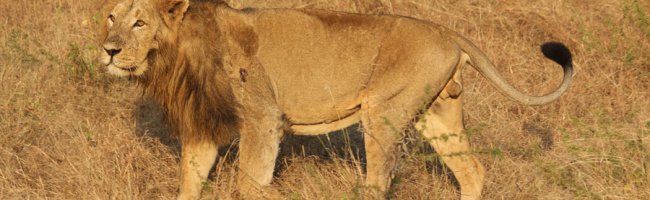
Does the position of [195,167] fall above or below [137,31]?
below

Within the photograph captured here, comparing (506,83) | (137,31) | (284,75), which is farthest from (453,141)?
(137,31)

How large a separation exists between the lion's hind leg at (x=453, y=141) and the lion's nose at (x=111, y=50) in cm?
144

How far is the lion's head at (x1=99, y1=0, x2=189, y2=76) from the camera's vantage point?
4355 mm

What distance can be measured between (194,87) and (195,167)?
1.23ft

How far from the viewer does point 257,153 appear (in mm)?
4559

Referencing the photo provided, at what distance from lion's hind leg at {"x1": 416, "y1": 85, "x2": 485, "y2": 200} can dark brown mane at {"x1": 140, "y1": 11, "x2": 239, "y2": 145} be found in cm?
93

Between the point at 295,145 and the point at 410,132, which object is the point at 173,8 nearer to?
the point at 410,132

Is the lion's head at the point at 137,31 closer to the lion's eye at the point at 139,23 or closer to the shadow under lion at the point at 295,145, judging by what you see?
the lion's eye at the point at 139,23

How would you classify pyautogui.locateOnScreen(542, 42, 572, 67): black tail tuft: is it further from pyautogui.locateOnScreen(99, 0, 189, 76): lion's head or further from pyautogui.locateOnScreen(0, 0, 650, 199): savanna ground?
pyautogui.locateOnScreen(99, 0, 189, 76): lion's head

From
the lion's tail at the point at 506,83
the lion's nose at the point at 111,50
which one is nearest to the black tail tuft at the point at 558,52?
the lion's tail at the point at 506,83

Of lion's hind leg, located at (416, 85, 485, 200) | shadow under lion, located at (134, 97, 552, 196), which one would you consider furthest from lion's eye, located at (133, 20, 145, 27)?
lion's hind leg, located at (416, 85, 485, 200)

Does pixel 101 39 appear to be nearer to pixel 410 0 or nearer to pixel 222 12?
pixel 222 12

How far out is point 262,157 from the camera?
4566 millimetres

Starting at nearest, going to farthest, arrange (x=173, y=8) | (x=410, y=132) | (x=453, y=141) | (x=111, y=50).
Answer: (x=111, y=50)
(x=173, y=8)
(x=410, y=132)
(x=453, y=141)
